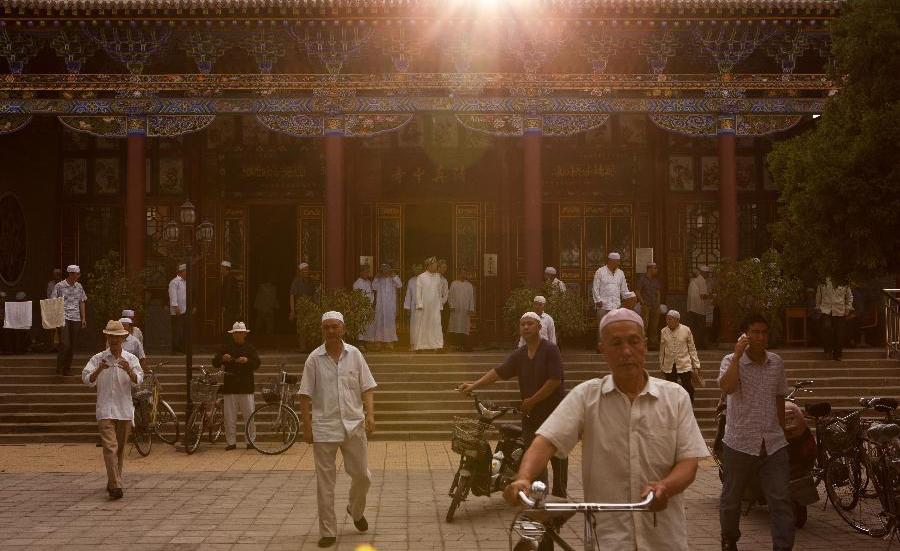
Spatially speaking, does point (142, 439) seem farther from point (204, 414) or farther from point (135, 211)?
point (135, 211)

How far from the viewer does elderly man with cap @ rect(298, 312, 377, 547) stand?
8164mm

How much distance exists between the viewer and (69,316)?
1695cm

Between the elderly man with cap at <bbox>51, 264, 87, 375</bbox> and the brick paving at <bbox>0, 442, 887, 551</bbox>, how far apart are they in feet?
11.6

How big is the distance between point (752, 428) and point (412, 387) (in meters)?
9.99

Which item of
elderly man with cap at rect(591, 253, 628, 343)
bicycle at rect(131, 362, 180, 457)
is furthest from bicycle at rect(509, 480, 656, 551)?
elderly man with cap at rect(591, 253, 628, 343)

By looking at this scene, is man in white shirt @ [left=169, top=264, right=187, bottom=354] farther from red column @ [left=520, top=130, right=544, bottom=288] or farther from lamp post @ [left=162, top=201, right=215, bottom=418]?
red column @ [left=520, top=130, right=544, bottom=288]

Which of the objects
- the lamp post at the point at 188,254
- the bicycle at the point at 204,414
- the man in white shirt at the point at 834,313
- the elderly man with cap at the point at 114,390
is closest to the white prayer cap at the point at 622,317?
the elderly man with cap at the point at 114,390

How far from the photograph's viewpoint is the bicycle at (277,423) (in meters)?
13.8

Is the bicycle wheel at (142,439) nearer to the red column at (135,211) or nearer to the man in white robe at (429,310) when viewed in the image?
the red column at (135,211)

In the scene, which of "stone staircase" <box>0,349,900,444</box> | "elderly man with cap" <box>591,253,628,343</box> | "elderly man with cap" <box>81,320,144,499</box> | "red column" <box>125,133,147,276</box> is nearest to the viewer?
"elderly man with cap" <box>81,320,144,499</box>

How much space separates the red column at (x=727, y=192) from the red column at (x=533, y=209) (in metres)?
3.53

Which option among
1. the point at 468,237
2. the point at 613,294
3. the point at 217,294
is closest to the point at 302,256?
the point at 217,294

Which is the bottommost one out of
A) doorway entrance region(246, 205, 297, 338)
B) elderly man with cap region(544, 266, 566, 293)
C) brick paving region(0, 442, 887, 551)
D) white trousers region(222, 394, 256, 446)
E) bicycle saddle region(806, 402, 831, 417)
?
brick paving region(0, 442, 887, 551)

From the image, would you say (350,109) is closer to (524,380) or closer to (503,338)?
(503,338)
